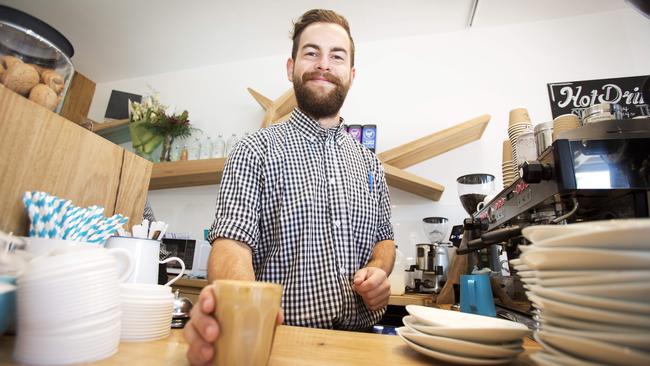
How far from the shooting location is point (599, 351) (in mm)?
301

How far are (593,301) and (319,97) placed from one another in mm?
987

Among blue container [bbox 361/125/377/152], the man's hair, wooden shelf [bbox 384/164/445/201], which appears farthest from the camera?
blue container [bbox 361/125/377/152]

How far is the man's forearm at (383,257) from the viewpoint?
1.04 m

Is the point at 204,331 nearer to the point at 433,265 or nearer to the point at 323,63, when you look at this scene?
the point at 323,63

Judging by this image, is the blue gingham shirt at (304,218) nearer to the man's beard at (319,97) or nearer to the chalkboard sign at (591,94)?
the man's beard at (319,97)

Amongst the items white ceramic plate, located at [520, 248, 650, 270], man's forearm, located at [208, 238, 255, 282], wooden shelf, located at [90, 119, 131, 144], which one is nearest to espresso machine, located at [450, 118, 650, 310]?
white ceramic plate, located at [520, 248, 650, 270]

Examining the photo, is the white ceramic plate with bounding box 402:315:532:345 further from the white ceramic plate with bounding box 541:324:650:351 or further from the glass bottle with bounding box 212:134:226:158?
the glass bottle with bounding box 212:134:226:158

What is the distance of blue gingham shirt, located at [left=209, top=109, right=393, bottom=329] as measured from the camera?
0.91 m

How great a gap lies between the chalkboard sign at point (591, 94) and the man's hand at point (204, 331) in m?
1.96

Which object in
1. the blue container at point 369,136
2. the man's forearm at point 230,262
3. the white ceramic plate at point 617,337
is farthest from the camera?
the blue container at point 369,136

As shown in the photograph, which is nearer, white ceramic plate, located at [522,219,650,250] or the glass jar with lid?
white ceramic plate, located at [522,219,650,250]

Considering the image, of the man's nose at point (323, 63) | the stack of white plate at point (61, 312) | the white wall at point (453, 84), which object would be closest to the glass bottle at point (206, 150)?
the white wall at point (453, 84)

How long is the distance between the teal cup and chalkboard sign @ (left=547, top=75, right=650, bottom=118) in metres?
1.19

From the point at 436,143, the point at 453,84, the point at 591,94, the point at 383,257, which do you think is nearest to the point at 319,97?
the point at 383,257
